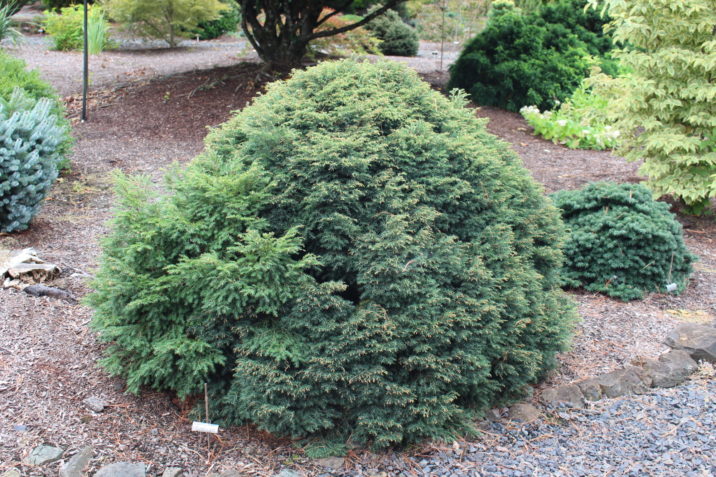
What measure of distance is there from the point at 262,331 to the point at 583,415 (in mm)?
1689

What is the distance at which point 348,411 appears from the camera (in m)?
2.86

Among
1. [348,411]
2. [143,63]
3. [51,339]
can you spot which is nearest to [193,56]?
[143,63]

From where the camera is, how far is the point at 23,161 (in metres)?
4.73

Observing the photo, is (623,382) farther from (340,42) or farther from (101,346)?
(340,42)

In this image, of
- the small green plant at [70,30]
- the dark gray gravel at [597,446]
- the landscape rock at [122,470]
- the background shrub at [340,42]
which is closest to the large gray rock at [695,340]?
the dark gray gravel at [597,446]

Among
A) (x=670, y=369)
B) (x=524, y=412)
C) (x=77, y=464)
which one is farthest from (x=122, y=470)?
(x=670, y=369)

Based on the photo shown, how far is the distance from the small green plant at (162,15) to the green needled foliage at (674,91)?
11620 millimetres

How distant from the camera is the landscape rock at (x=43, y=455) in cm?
253

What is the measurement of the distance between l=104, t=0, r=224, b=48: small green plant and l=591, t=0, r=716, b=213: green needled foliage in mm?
11620

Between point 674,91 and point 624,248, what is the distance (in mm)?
2310

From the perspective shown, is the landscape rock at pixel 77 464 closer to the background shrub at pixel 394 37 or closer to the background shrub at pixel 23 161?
the background shrub at pixel 23 161

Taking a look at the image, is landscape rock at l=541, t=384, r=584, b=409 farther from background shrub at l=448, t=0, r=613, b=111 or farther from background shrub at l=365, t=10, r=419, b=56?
background shrub at l=365, t=10, r=419, b=56

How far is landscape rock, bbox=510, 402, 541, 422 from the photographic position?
317 centimetres

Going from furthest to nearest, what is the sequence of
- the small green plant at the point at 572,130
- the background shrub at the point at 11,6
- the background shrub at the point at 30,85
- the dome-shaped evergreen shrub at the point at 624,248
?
the background shrub at the point at 11,6, the small green plant at the point at 572,130, the background shrub at the point at 30,85, the dome-shaped evergreen shrub at the point at 624,248
